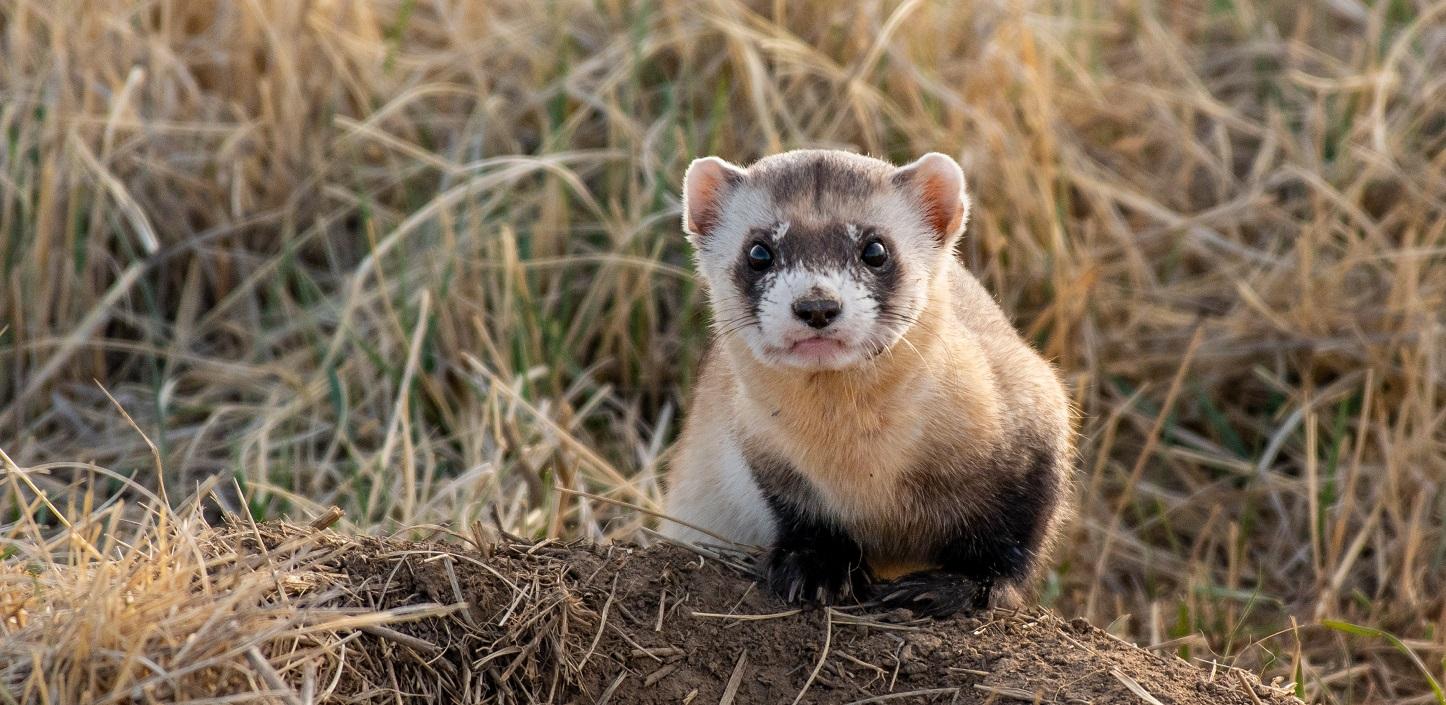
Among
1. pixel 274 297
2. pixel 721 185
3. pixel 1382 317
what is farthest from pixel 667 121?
pixel 1382 317

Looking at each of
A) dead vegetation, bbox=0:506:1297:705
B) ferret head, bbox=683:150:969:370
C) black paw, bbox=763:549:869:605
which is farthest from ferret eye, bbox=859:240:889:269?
dead vegetation, bbox=0:506:1297:705

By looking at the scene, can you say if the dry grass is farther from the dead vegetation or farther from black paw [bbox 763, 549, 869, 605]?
the dead vegetation

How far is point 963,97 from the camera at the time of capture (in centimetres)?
633

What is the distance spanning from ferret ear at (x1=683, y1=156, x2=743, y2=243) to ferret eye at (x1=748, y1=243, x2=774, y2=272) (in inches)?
13.8

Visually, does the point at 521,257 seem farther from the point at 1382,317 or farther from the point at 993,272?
the point at 1382,317

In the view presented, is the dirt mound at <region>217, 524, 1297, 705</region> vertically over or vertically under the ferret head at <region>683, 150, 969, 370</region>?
under

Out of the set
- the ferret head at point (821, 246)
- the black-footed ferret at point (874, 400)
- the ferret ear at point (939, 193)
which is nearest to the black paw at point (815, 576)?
the black-footed ferret at point (874, 400)

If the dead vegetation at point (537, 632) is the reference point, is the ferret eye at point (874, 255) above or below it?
above

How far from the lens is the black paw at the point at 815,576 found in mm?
3705

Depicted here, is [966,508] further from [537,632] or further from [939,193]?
[537,632]

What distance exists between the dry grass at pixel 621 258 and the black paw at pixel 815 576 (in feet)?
4.19

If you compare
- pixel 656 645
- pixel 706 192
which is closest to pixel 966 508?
pixel 656 645

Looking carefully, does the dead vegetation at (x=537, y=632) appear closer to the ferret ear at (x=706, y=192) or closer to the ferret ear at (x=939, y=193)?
the ferret ear at (x=706, y=192)

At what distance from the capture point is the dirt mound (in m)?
3.34
